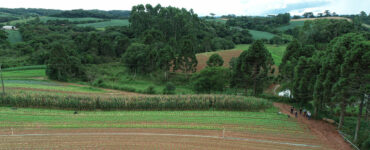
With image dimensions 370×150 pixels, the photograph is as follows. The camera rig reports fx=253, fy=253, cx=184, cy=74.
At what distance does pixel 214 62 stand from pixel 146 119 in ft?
69.8

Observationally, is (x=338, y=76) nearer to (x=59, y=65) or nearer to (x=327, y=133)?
(x=327, y=133)

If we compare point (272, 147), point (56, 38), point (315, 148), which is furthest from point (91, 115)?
Result: point (56, 38)

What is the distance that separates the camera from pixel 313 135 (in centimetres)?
2183

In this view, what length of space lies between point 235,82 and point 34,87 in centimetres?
2777

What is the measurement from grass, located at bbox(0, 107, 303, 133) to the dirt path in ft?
4.32

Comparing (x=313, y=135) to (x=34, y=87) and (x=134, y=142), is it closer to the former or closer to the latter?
(x=134, y=142)

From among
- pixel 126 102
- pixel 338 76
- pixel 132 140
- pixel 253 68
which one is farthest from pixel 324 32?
pixel 132 140

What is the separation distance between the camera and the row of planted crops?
27875 millimetres

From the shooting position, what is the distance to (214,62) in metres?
42.9

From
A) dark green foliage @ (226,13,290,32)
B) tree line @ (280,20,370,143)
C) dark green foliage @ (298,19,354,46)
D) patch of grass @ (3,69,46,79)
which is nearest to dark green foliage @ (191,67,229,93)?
tree line @ (280,20,370,143)

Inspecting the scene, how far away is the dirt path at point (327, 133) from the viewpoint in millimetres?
20062

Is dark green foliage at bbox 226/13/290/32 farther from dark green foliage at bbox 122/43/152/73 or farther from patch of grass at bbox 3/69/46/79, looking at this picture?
patch of grass at bbox 3/69/46/79

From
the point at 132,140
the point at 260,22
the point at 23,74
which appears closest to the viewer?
the point at 132,140

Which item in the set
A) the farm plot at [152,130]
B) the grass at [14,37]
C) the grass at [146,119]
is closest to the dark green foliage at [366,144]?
the farm plot at [152,130]
